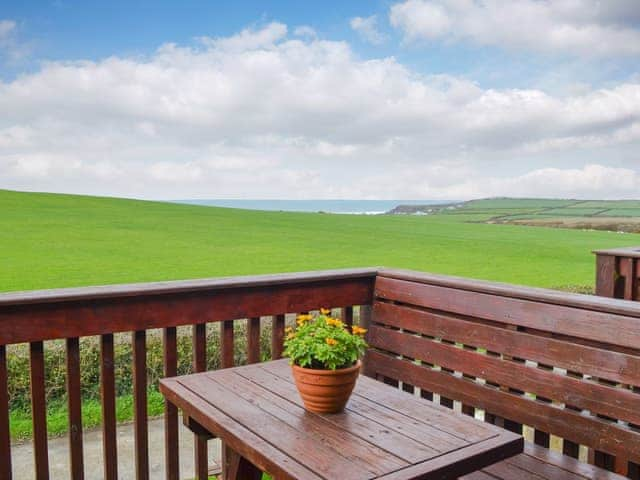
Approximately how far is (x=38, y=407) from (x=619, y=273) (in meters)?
4.47

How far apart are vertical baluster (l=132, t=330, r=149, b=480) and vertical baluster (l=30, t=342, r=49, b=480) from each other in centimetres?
37

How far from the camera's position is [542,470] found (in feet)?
6.64

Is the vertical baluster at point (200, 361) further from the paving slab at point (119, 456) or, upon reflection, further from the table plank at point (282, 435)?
the paving slab at point (119, 456)

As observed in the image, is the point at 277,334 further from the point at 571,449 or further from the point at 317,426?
the point at 571,449

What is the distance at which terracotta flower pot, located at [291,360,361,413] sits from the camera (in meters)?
1.72

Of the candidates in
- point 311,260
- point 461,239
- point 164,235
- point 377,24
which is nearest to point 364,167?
point 461,239

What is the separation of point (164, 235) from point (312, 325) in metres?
18.7

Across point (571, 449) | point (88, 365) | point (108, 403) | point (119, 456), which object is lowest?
point (119, 456)

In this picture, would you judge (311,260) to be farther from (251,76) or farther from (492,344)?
(492,344)

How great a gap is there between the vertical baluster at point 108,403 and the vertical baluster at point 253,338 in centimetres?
65

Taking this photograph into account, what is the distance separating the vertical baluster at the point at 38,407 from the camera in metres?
2.29

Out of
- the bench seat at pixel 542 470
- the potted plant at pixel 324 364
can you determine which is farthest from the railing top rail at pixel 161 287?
the bench seat at pixel 542 470

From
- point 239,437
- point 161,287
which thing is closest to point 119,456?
point 161,287

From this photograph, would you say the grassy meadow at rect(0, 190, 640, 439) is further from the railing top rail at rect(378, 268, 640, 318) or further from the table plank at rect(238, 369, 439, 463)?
the table plank at rect(238, 369, 439, 463)
